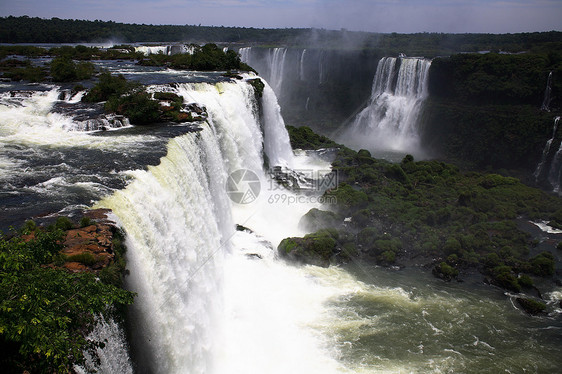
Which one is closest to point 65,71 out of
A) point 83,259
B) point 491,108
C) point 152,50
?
Result: point 83,259

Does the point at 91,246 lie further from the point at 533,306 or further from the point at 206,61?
the point at 206,61

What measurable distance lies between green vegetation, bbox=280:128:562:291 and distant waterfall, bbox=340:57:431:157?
10.9m

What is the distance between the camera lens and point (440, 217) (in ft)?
68.8

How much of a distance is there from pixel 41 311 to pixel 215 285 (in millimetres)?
8773

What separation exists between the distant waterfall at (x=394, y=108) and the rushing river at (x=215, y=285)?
22.3 metres

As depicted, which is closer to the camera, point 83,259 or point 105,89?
point 83,259

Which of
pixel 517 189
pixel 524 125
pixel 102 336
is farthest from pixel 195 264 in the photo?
pixel 524 125

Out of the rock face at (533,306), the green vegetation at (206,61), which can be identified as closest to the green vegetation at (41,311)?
the rock face at (533,306)

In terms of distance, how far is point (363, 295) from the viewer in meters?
15.4

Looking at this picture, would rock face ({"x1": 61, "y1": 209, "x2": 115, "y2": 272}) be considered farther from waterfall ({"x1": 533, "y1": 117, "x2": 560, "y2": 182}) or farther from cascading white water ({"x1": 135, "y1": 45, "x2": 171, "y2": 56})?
cascading white water ({"x1": 135, "y1": 45, "x2": 171, "y2": 56})

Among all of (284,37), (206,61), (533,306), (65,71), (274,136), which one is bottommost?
(533,306)

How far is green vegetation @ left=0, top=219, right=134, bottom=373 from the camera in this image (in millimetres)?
4754

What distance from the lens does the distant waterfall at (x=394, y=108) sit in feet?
125

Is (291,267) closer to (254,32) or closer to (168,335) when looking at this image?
(168,335)
